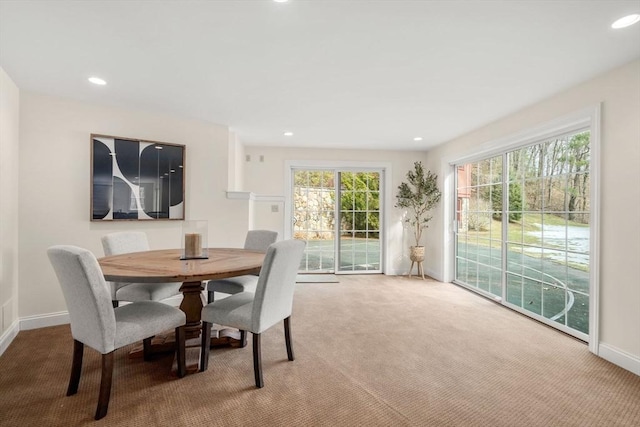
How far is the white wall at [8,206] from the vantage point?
8.66ft

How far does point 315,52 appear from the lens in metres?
2.26

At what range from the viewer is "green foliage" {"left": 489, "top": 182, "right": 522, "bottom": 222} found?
3782 mm

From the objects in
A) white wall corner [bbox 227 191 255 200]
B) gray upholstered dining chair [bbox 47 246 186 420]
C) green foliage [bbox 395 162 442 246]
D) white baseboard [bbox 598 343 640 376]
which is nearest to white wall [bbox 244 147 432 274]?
green foliage [bbox 395 162 442 246]

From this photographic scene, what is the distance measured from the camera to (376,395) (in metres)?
2.03

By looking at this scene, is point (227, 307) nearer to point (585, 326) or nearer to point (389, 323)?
point (389, 323)

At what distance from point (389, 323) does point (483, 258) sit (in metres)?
1.97

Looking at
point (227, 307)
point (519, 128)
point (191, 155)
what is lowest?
point (227, 307)

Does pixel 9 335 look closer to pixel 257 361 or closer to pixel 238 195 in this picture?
pixel 257 361

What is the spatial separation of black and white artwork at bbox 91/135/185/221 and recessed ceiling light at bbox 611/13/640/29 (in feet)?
12.6

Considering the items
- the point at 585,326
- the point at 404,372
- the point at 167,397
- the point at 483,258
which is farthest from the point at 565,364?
the point at 167,397

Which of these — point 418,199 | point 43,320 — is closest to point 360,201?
point 418,199

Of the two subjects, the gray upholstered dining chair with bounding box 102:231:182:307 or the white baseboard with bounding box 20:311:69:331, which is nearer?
the gray upholstered dining chair with bounding box 102:231:182:307

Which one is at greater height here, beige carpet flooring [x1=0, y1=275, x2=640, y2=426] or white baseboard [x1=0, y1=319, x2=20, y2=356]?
white baseboard [x1=0, y1=319, x2=20, y2=356]

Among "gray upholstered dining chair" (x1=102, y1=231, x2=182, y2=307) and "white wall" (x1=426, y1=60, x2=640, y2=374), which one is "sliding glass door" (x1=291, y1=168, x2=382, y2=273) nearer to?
"gray upholstered dining chair" (x1=102, y1=231, x2=182, y2=307)
